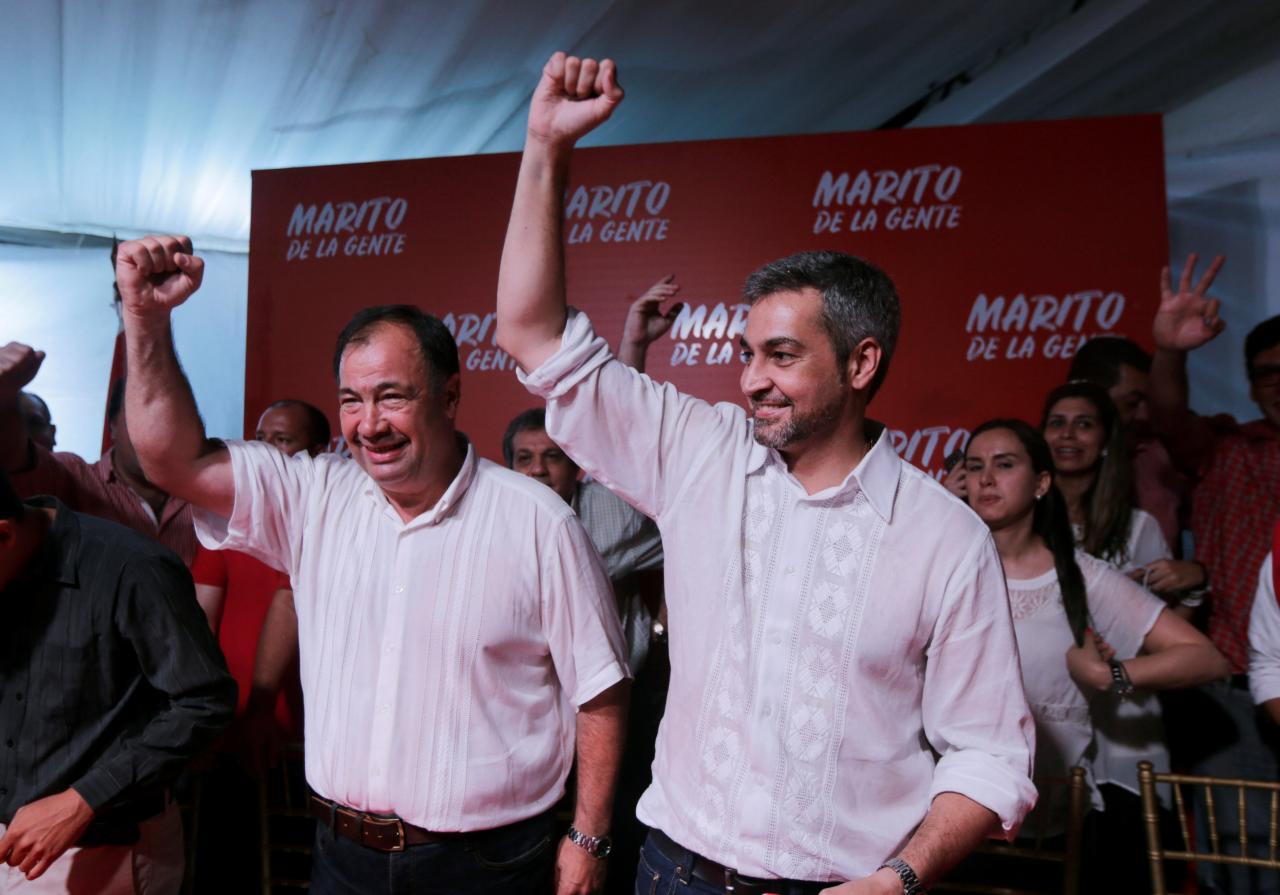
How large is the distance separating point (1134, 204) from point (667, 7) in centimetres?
182

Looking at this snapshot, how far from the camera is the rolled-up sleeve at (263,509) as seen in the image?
189 cm

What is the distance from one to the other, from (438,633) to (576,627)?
247 millimetres

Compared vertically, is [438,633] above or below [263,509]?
below

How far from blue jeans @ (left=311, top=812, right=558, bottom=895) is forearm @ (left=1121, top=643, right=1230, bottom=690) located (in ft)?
5.00

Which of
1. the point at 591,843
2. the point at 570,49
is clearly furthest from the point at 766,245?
the point at 591,843

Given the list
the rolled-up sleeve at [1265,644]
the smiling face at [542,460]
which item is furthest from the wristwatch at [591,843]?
the rolled-up sleeve at [1265,644]

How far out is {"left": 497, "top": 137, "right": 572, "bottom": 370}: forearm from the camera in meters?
1.48

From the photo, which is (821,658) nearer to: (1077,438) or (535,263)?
(535,263)

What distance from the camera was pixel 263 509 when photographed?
6.32 ft

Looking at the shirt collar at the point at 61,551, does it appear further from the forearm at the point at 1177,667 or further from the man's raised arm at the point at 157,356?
the forearm at the point at 1177,667

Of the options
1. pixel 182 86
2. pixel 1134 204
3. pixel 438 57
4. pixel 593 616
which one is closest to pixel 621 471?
pixel 593 616

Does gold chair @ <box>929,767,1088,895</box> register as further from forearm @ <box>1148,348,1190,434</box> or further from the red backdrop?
the red backdrop

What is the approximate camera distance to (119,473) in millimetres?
3305

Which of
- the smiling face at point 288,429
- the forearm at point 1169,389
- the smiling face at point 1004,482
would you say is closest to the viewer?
the smiling face at point 1004,482
